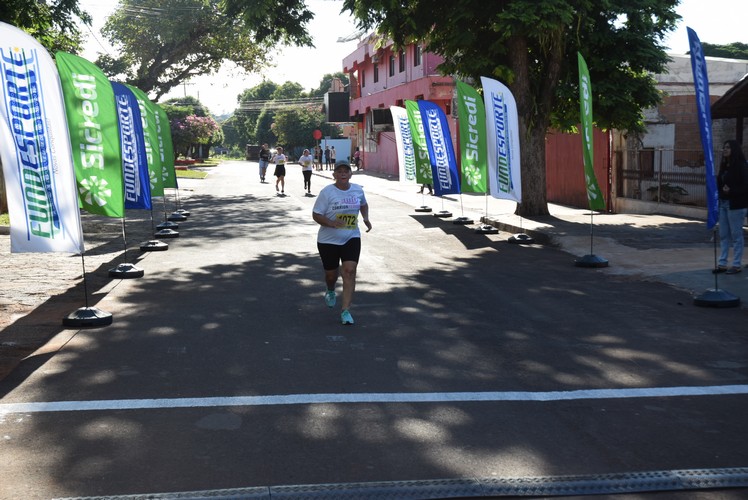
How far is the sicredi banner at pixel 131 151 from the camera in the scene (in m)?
14.4

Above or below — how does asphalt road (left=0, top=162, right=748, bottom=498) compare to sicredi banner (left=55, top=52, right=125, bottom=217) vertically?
below

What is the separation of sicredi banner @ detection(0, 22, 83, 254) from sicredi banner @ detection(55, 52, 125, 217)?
1.90 metres

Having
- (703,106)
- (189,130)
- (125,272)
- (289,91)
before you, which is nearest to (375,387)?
(703,106)

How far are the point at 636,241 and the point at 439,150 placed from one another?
5.77m

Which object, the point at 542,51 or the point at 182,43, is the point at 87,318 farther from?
the point at 182,43

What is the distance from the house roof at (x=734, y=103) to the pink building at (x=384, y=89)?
19782 millimetres

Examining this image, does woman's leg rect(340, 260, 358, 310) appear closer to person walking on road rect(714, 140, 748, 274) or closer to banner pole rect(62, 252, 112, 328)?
banner pole rect(62, 252, 112, 328)

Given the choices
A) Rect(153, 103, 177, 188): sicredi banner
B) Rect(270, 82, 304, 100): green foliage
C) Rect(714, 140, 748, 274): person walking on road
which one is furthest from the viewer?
Rect(270, 82, 304, 100): green foliage

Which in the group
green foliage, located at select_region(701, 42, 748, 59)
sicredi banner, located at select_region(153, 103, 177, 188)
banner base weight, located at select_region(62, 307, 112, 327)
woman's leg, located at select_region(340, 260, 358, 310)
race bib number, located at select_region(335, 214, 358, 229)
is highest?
green foliage, located at select_region(701, 42, 748, 59)

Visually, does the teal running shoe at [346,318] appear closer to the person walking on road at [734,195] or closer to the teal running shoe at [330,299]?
the teal running shoe at [330,299]

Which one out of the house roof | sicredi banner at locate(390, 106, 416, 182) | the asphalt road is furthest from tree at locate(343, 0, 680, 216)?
the asphalt road

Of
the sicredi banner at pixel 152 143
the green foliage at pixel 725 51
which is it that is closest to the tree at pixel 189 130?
the green foliage at pixel 725 51

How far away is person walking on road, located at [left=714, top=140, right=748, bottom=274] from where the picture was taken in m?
11.5

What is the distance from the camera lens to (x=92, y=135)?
10500 mm
